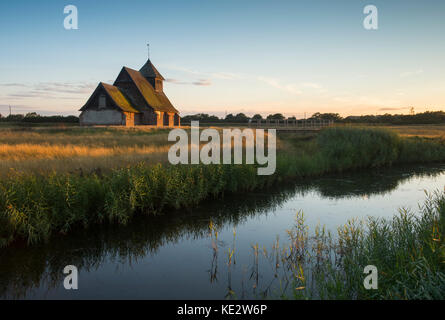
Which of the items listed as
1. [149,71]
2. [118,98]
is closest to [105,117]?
[118,98]

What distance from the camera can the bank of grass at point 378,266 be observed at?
14.1ft

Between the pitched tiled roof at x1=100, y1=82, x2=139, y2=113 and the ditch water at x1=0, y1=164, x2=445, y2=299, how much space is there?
87.9 feet

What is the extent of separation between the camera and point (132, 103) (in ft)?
130

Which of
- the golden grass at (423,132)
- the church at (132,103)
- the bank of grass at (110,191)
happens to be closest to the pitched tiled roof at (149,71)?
the church at (132,103)

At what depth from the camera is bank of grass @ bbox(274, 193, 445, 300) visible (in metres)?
4.29

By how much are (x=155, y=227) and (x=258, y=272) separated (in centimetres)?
422

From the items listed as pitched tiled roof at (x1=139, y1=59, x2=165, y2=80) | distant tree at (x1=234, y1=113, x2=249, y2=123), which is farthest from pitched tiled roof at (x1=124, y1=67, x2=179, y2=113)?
distant tree at (x1=234, y1=113, x2=249, y2=123)

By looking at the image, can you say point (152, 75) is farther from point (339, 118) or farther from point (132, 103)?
point (339, 118)

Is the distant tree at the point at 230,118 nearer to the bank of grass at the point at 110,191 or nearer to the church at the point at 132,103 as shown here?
the church at the point at 132,103

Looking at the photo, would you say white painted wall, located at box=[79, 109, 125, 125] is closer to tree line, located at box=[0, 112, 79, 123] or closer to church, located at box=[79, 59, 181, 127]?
church, located at box=[79, 59, 181, 127]

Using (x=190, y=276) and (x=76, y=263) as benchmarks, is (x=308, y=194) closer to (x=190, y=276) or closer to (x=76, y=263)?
(x=190, y=276)

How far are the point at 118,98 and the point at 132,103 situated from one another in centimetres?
325

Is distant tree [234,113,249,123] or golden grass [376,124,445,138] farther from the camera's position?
distant tree [234,113,249,123]

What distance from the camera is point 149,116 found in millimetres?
39938
